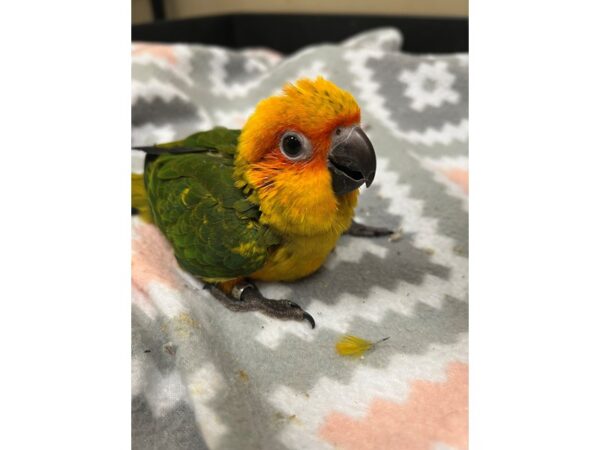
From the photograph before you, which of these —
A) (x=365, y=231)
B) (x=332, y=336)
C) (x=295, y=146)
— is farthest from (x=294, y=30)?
(x=332, y=336)

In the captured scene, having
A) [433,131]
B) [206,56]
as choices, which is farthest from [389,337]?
[206,56]

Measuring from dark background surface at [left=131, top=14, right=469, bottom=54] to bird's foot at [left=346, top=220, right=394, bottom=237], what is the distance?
0.98 meters

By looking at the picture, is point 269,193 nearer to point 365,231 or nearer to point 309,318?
point 309,318

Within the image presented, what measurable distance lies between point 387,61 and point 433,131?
30cm

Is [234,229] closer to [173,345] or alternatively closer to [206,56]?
[173,345]

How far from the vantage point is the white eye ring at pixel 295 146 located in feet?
2.43

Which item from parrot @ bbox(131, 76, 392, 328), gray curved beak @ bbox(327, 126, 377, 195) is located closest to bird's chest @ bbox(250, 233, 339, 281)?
parrot @ bbox(131, 76, 392, 328)

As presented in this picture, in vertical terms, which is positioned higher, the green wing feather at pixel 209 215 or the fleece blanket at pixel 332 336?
the green wing feather at pixel 209 215

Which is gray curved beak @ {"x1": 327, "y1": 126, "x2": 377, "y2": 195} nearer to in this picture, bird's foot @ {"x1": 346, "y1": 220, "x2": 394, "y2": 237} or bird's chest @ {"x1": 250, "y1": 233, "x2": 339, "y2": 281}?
bird's chest @ {"x1": 250, "y1": 233, "x2": 339, "y2": 281}

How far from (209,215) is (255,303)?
0.62 ft

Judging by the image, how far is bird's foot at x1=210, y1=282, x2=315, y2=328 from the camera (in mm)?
→ 852

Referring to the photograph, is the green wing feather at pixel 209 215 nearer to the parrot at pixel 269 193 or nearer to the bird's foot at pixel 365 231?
the parrot at pixel 269 193

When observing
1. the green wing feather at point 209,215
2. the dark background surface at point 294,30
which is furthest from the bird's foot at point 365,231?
the dark background surface at point 294,30

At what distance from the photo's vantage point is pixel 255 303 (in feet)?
2.86
